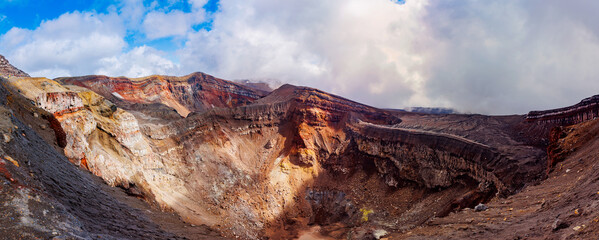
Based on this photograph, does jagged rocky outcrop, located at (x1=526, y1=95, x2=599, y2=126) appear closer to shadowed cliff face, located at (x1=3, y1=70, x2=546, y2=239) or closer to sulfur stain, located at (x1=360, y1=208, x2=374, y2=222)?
shadowed cliff face, located at (x1=3, y1=70, x2=546, y2=239)

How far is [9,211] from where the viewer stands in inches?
236

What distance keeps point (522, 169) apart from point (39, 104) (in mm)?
36200

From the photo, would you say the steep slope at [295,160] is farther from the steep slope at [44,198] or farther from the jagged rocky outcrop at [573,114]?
the steep slope at [44,198]

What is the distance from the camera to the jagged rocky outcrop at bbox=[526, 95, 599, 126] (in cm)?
2465

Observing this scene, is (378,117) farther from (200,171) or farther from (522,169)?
(200,171)

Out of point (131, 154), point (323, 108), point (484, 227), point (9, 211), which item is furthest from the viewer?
point (323, 108)

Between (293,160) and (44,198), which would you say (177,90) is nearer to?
(293,160)

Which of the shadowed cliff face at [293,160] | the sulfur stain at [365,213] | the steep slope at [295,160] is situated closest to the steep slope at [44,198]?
the steep slope at [295,160]

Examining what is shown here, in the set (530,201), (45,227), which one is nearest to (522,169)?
(530,201)

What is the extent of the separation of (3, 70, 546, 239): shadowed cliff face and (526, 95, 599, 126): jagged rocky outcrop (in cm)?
202

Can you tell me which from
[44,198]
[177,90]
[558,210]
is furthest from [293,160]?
[177,90]

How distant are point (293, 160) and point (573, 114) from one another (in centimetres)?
3185

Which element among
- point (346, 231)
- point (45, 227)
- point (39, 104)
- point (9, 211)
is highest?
point (39, 104)

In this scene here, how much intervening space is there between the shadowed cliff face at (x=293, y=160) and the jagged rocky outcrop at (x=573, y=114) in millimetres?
2017
